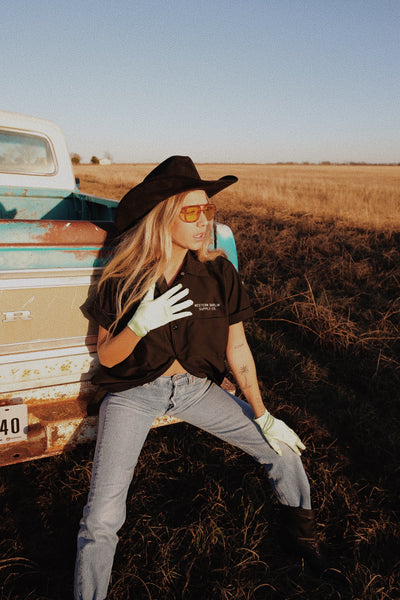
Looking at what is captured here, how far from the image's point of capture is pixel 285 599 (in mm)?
1707

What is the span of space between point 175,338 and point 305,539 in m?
1.11

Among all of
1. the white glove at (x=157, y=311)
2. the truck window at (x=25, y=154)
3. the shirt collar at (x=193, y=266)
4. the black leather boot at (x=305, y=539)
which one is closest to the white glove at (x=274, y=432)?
the black leather boot at (x=305, y=539)

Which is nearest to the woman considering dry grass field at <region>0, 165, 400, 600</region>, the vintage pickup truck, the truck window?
the vintage pickup truck

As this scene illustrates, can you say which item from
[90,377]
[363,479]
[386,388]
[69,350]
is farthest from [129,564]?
[386,388]

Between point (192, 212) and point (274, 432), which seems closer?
point (192, 212)

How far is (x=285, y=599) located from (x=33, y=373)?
1475mm

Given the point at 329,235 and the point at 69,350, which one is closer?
the point at 69,350

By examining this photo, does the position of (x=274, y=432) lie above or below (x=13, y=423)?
below

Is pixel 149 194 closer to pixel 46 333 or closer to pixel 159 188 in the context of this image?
pixel 159 188

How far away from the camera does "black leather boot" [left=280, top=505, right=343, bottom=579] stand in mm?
1841

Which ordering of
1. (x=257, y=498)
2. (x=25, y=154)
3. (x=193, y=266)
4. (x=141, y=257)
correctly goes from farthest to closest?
(x=25, y=154) → (x=257, y=498) → (x=193, y=266) → (x=141, y=257)

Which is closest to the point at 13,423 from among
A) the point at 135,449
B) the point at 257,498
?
the point at 135,449

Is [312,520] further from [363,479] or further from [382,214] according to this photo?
[382,214]

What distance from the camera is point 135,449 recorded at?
1.75 m
